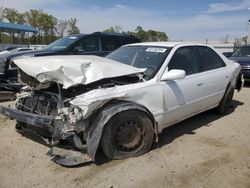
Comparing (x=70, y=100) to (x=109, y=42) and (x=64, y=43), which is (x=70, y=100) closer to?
(x=64, y=43)

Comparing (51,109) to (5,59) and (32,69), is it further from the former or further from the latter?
A: (5,59)

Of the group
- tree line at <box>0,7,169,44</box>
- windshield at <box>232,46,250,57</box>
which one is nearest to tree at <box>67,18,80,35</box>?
tree line at <box>0,7,169,44</box>

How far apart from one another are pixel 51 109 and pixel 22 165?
84 centimetres

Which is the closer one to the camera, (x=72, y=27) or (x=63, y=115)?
(x=63, y=115)

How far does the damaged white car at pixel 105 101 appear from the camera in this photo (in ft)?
12.8

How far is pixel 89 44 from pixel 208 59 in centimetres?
518

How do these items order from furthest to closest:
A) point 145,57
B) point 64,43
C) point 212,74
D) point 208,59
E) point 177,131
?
point 64,43 → point 208,59 → point 212,74 → point 177,131 → point 145,57

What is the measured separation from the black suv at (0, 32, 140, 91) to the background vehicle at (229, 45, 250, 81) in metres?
3.99

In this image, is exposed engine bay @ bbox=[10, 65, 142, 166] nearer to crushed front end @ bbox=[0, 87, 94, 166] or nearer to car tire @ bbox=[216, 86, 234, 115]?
crushed front end @ bbox=[0, 87, 94, 166]

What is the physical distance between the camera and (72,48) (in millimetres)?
9672

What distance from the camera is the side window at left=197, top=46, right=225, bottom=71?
5.70 meters

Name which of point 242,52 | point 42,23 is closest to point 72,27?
point 42,23

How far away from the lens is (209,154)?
450 centimetres

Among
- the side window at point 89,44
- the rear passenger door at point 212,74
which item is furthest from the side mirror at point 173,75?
the side window at point 89,44
